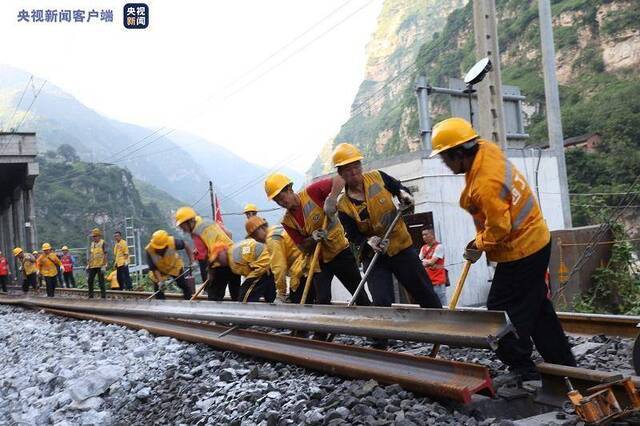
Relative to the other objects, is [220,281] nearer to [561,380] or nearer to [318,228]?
[318,228]

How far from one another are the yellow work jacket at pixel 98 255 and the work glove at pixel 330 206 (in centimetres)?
1025

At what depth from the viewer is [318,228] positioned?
606 cm

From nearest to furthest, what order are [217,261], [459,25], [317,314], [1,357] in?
[317,314], [1,357], [217,261], [459,25]

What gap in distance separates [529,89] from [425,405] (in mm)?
72233

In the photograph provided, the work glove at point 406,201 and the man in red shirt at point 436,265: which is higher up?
the work glove at point 406,201

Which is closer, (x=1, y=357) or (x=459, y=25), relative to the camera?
(x=1, y=357)

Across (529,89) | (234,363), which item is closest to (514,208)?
(234,363)

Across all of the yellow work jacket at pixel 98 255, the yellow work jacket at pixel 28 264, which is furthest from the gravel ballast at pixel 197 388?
the yellow work jacket at pixel 28 264

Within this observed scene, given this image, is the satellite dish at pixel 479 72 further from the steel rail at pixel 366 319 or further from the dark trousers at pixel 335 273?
the steel rail at pixel 366 319

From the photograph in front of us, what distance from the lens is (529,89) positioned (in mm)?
70250

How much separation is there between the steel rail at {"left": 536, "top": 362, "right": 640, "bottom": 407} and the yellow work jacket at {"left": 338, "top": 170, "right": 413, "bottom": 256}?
1886 millimetres

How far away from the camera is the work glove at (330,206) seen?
5766mm

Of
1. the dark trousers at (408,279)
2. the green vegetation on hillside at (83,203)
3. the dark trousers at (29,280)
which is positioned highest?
the green vegetation on hillside at (83,203)

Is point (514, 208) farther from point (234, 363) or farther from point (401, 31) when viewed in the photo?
point (401, 31)
